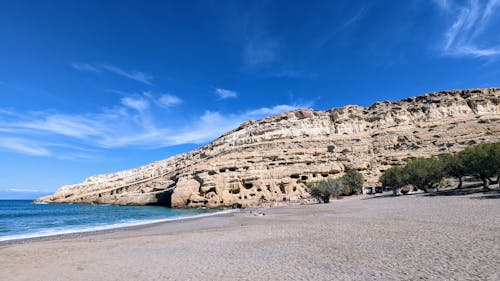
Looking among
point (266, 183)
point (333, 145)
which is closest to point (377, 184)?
point (333, 145)

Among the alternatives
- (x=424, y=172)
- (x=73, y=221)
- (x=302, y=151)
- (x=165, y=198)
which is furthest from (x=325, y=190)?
(x=165, y=198)

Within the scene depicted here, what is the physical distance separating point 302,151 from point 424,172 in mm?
30517

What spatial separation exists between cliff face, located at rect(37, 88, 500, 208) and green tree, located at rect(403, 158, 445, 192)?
15766 mm

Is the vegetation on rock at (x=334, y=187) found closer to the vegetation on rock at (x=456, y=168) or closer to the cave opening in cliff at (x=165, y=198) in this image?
the vegetation on rock at (x=456, y=168)

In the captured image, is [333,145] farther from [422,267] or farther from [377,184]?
[422,267]

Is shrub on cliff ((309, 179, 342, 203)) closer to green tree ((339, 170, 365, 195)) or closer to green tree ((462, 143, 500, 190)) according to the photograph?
green tree ((339, 170, 365, 195))

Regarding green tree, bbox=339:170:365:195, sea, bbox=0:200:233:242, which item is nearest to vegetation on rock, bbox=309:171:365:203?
green tree, bbox=339:170:365:195

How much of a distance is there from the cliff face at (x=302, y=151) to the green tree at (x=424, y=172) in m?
15.8

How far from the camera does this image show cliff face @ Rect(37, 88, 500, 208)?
184ft

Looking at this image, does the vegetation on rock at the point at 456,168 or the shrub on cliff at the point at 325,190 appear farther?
the shrub on cliff at the point at 325,190

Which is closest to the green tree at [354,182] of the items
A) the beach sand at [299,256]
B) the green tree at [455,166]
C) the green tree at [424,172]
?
the green tree at [424,172]

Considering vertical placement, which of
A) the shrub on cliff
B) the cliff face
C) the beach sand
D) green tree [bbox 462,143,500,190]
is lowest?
the beach sand

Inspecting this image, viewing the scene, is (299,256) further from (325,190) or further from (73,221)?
(73,221)

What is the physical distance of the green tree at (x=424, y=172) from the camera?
1468 inches
